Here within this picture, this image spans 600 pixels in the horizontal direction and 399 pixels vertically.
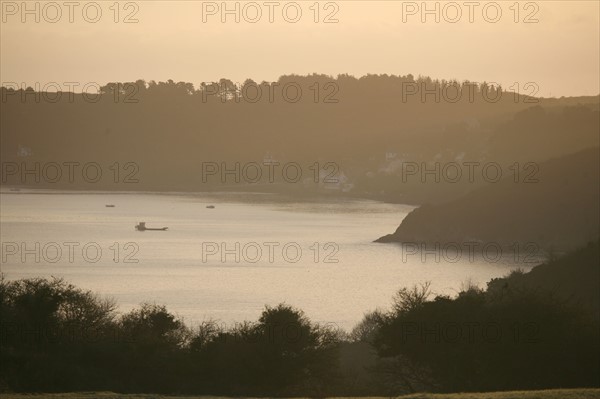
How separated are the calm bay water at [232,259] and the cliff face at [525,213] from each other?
4.84 metres

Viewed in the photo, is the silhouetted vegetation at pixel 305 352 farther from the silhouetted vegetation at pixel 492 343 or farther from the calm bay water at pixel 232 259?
the calm bay water at pixel 232 259

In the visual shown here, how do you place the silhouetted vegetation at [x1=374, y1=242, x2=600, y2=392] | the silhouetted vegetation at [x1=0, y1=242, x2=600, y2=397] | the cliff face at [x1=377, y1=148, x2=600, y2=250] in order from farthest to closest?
the cliff face at [x1=377, y1=148, x2=600, y2=250], the silhouetted vegetation at [x1=374, y1=242, x2=600, y2=392], the silhouetted vegetation at [x1=0, y1=242, x2=600, y2=397]

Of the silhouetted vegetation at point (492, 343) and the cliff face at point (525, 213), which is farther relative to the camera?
the cliff face at point (525, 213)

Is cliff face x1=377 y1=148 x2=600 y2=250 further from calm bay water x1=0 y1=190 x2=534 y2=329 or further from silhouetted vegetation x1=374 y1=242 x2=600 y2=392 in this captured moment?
silhouetted vegetation x1=374 y1=242 x2=600 y2=392

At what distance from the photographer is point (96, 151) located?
582 feet

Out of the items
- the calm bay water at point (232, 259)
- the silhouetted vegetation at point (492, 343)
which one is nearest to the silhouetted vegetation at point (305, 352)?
the silhouetted vegetation at point (492, 343)

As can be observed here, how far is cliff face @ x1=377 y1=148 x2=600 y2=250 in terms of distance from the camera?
290 feet

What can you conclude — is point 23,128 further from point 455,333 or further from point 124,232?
point 455,333

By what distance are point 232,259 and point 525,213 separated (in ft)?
92.3

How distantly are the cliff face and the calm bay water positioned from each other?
4.84 m

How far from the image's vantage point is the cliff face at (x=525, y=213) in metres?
88.4

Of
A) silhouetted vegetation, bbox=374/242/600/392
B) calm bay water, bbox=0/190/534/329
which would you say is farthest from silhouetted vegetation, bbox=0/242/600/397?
calm bay water, bbox=0/190/534/329

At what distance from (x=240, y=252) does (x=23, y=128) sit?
88327mm

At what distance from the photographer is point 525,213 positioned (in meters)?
93.9
